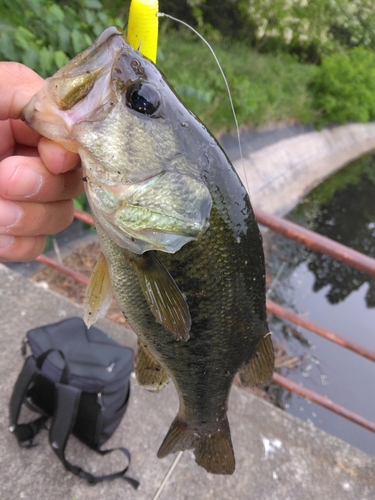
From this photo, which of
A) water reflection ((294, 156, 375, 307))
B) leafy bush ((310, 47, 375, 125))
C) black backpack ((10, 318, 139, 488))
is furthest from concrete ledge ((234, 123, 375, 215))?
black backpack ((10, 318, 139, 488))

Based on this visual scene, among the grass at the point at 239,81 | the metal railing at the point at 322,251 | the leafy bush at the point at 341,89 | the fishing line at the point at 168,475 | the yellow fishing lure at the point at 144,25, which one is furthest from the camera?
the leafy bush at the point at 341,89

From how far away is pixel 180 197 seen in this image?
0.94m

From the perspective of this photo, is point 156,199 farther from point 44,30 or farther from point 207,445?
point 44,30

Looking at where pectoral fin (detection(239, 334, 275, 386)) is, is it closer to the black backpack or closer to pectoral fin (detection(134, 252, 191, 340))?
pectoral fin (detection(134, 252, 191, 340))

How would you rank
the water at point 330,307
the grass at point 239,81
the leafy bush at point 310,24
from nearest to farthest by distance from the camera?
the water at point 330,307 < the grass at point 239,81 < the leafy bush at point 310,24

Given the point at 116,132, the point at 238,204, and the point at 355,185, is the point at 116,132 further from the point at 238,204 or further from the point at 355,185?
the point at 355,185

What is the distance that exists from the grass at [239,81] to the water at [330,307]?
208cm

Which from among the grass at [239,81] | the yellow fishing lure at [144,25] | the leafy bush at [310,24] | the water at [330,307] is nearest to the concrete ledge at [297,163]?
the water at [330,307]

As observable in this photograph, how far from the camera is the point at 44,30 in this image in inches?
89.0

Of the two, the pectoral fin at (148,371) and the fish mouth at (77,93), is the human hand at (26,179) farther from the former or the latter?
the pectoral fin at (148,371)

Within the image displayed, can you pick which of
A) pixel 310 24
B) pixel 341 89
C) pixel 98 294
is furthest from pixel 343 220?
pixel 310 24

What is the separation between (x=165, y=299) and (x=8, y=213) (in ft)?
1.63

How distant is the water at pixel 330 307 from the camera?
12.9 ft

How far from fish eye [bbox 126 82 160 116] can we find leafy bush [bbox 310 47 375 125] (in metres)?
10.9
